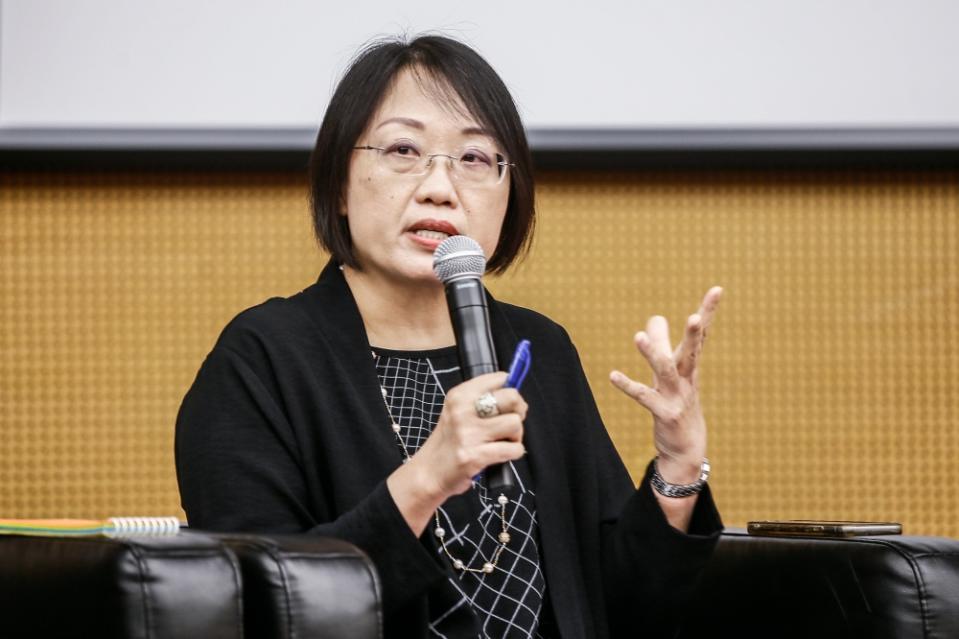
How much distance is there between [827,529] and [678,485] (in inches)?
7.2

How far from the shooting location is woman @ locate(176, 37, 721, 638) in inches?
49.7

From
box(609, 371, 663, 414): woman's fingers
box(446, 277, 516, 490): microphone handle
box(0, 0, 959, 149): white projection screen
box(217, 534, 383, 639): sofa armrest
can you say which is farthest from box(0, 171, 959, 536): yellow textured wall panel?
box(217, 534, 383, 639): sofa armrest

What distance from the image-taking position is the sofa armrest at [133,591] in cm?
89

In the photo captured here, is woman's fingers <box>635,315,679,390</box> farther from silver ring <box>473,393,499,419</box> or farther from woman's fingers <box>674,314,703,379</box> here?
silver ring <box>473,393,499,419</box>

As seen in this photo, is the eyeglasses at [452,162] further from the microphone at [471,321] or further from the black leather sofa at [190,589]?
the black leather sofa at [190,589]

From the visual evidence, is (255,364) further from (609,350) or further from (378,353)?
(609,350)

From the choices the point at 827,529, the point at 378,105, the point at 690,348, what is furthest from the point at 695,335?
the point at 378,105

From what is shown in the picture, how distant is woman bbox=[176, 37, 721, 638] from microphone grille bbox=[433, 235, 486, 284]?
12 centimetres

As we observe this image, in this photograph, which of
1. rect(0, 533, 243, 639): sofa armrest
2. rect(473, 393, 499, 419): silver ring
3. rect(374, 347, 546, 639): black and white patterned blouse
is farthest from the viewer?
rect(374, 347, 546, 639): black and white patterned blouse

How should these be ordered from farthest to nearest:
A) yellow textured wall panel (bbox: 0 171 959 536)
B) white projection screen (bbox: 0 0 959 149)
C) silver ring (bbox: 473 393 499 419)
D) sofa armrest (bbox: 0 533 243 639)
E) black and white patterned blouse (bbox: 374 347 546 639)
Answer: yellow textured wall panel (bbox: 0 171 959 536) < white projection screen (bbox: 0 0 959 149) < black and white patterned blouse (bbox: 374 347 546 639) < silver ring (bbox: 473 393 499 419) < sofa armrest (bbox: 0 533 243 639)

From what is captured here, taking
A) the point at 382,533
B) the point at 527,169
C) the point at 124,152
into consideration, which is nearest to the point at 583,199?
the point at 527,169

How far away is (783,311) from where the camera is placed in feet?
7.38

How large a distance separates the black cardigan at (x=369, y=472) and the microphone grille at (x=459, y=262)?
0.21 metres

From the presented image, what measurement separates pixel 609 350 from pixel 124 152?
932 mm
